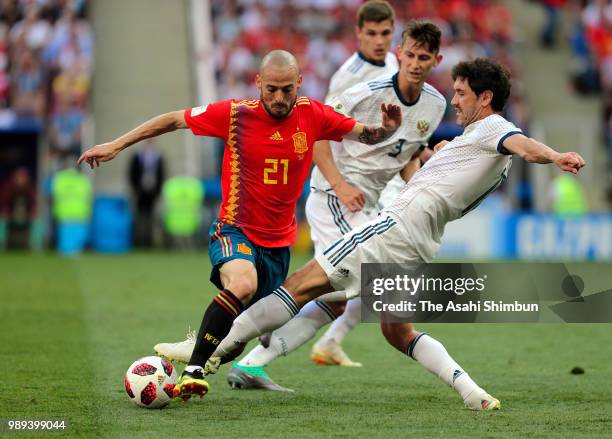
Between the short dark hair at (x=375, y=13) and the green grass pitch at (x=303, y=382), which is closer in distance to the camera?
the green grass pitch at (x=303, y=382)

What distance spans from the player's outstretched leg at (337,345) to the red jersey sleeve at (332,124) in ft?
6.21

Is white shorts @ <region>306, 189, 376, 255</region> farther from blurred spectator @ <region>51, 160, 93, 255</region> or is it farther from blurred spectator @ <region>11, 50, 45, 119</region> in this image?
blurred spectator @ <region>11, 50, 45, 119</region>

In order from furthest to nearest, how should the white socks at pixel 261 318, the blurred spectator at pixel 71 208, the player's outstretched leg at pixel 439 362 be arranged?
the blurred spectator at pixel 71 208
the white socks at pixel 261 318
the player's outstretched leg at pixel 439 362

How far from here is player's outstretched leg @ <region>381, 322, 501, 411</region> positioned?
675cm

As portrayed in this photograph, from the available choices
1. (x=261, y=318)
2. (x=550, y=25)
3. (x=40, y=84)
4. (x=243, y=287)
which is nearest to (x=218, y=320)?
(x=243, y=287)

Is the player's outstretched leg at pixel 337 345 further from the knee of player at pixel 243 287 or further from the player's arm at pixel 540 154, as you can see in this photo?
the player's arm at pixel 540 154

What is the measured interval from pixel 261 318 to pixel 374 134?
1.43 metres

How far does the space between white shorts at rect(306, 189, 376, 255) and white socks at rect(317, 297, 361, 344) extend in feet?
2.89

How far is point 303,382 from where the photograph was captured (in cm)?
799

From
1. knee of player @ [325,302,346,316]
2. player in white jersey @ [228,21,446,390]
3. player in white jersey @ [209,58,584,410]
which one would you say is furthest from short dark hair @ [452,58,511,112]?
knee of player @ [325,302,346,316]

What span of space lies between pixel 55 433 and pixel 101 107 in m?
18.7

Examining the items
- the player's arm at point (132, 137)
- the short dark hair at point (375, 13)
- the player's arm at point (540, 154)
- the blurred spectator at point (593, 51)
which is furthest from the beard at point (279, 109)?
the blurred spectator at point (593, 51)

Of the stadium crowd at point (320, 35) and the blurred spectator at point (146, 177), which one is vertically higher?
the stadium crowd at point (320, 35)

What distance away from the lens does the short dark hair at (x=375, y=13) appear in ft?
28.6
